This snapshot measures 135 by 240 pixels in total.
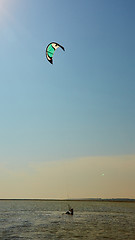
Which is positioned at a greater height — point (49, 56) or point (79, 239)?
point (49, 56)

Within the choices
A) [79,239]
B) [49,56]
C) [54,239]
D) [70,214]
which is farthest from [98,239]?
[70,214]

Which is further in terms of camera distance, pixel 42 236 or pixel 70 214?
pixel 70 214

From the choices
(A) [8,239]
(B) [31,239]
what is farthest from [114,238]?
(A) [8,239]

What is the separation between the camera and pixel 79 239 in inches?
826

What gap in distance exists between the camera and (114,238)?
21719mm

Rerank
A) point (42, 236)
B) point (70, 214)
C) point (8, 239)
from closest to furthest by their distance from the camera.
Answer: point (8, 239)
point (42, 236)
point (70, 214)

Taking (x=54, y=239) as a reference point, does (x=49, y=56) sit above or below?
above

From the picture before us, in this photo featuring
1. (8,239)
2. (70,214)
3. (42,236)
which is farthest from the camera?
(70,214)

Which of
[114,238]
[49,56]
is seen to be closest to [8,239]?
[114,238]

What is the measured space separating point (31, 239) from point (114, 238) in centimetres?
698

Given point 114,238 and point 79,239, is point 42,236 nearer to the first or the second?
point 79,239

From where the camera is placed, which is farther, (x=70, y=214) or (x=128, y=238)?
(x=70, y=214)

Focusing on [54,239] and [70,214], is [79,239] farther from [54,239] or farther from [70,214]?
[70,214]

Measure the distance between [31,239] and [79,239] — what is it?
12.8 ft
